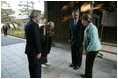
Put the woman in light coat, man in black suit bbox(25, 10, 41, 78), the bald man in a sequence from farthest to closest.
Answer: the bald man < the woman in light coat < man in black suit bbox(25, 10, 41, 78)

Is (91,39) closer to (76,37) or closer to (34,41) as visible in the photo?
(76,37)

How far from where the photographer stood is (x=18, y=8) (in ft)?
44.1

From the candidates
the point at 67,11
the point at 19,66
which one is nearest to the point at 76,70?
the point at 19,66

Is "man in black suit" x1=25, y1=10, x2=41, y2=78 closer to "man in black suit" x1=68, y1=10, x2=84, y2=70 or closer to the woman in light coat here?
the woman in light coat

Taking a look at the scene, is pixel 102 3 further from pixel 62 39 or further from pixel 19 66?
pixel 19 66

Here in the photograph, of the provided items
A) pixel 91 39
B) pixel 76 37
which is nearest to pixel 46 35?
pixel 76 37

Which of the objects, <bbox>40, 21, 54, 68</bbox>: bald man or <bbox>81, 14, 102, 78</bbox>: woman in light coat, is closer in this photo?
<bbox>81, 14, 102, 78</bbox>: woman in light coat

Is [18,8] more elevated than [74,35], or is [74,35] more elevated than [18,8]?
[18,8]

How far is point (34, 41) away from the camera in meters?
1.42

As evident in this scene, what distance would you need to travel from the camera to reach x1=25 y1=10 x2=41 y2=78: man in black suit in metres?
1.38

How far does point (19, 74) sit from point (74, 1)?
3.23 meters

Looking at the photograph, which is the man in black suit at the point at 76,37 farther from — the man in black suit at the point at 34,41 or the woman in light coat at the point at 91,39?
the man in black suit at the point at 34,41

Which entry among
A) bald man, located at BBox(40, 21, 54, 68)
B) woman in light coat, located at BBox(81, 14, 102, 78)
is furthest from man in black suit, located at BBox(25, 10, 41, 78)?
woman in light coat, located at BBox(81, 14, 102, 78)

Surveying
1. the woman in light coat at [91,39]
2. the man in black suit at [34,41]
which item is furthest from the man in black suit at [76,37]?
the man in black suit at [34,41]
